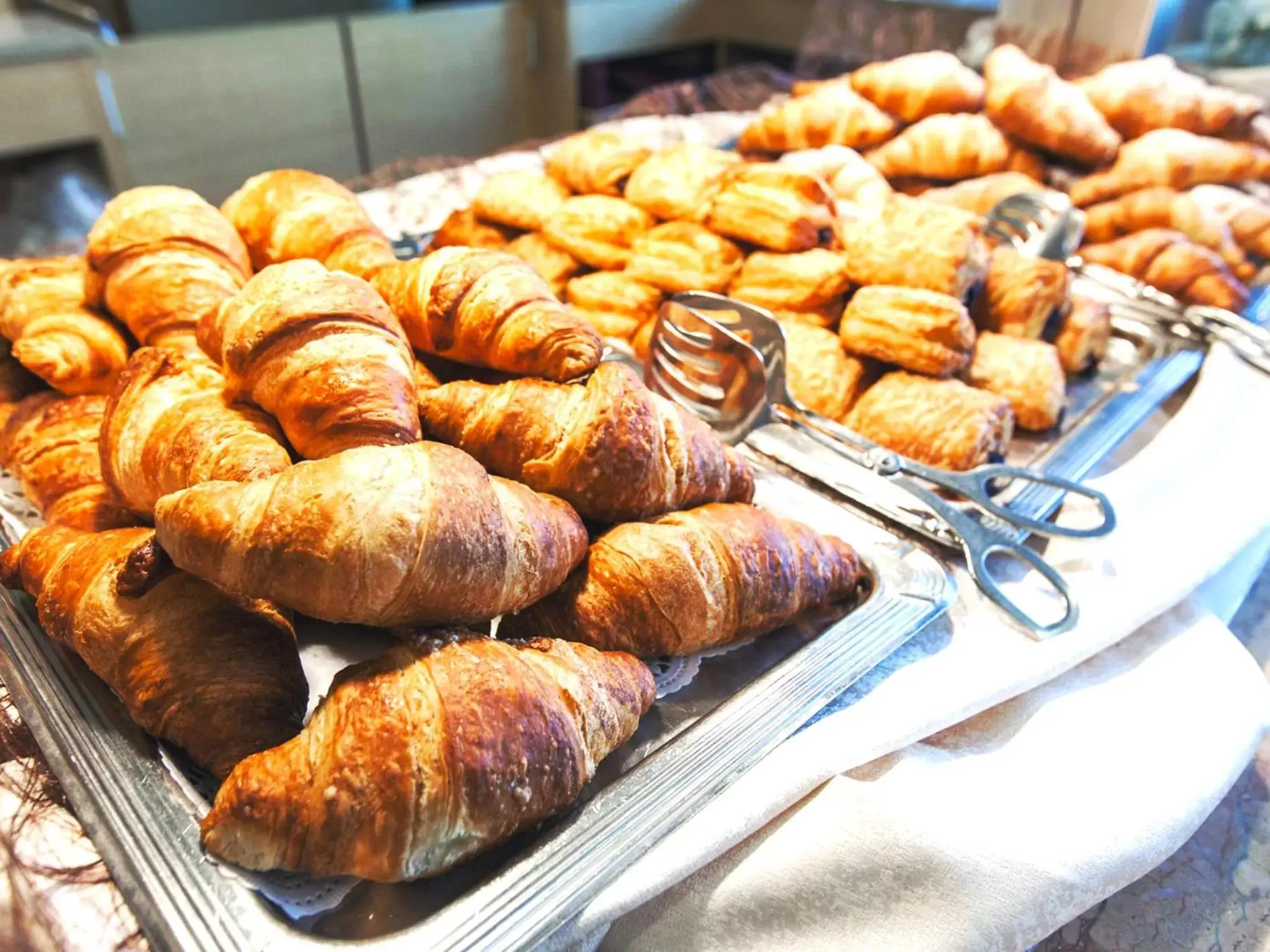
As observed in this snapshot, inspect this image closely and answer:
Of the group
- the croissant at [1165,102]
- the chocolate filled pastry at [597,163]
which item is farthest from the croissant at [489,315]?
the croissant at [1165,102]

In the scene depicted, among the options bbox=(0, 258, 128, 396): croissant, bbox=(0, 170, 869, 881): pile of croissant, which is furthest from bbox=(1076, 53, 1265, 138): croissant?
bbox=(0, 258, 128, 396): croissant

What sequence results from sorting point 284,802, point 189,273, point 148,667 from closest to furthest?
point 284,802 → point 148,667 → point 189,273

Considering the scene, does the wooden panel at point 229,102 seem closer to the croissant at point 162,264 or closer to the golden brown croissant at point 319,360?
the croissant at point 162,264

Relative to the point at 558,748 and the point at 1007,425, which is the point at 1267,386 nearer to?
the point at 1007,425

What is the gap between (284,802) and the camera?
65 cm

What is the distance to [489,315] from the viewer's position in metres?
1.02

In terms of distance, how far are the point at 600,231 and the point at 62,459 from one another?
1.04 m

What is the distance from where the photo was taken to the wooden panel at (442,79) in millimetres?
3730

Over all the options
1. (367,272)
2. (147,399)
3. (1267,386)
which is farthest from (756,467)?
(1267,386)

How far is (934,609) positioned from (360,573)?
65 centimetres

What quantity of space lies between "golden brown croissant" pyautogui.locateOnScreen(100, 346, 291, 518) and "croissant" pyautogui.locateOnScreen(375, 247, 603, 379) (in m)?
0.23

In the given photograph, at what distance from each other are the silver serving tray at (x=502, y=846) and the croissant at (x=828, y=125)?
68.9 inches

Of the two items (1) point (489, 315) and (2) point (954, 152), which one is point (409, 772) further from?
(2) point (954, 152)

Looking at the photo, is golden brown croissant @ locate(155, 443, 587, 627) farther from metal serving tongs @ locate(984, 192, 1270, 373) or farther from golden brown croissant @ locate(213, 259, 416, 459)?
metal serving tongs @ locate(984, 192, 1270, 373)
